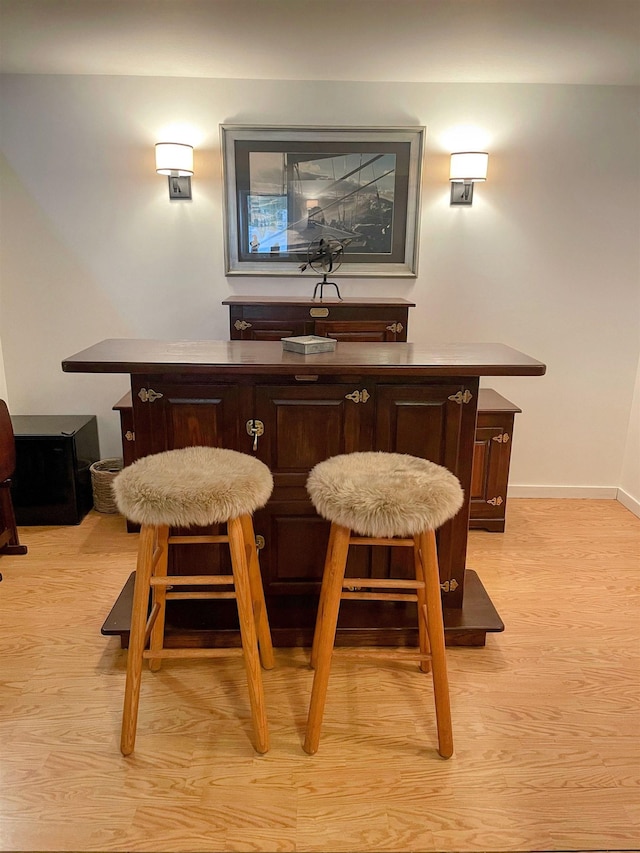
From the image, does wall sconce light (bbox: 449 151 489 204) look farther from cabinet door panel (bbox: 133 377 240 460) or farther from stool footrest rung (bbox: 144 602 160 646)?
stool footrest rung (bbox: 144 602 160 646)

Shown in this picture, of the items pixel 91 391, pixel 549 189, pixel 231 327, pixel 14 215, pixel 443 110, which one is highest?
pixel 443 110

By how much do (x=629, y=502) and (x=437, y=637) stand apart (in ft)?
7.75

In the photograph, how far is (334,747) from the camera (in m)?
A: 1.63

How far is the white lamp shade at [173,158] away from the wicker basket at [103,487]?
162 cm

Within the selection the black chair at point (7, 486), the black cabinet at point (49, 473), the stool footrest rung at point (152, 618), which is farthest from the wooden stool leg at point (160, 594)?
the black cabinet at point (49, 473)

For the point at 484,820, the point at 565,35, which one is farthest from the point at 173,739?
the point at 565,35

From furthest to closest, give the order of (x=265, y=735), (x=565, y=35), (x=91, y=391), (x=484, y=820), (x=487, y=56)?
1. (x=91, y=391)
2. (x=487, y=56)
3. (x=565, y=35)
4. (x=265, y=735)
5. (x=484, y=820)

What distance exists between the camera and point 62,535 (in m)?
2.93

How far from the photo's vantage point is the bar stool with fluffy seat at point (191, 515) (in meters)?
1.46

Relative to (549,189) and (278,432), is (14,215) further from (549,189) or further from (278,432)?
(549,189)

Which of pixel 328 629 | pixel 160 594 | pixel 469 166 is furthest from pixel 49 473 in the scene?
pixel 469 166

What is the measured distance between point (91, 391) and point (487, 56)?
8.93ft

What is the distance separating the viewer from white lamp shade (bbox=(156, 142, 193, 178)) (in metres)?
2.95

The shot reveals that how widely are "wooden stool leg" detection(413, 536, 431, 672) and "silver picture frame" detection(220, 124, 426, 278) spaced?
1.90 metres
